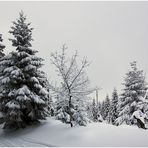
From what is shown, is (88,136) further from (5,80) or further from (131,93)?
(131,93)

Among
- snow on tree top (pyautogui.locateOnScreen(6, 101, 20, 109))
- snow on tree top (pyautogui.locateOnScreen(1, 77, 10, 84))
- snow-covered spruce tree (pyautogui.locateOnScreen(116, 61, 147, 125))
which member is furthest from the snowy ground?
snow-covered spruce tree (pyautogui.locateOnScreen(116, 61, 147, 125))

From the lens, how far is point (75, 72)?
22484 millimetres

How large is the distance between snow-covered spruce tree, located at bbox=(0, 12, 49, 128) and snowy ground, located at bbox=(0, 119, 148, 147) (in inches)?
100

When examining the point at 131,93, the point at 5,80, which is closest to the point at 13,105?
the point at 5,80

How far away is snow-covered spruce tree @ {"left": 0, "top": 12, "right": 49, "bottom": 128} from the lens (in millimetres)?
21328

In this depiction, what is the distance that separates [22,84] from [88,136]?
935 centimetres

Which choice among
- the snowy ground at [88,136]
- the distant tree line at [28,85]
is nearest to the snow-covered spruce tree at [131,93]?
the distant tree line at [28,85]

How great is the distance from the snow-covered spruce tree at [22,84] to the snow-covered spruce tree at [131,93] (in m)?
11.5

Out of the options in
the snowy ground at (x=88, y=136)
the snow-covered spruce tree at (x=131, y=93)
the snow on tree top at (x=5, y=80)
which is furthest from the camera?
the snow-covered spruce tree at (x=131, y=93)

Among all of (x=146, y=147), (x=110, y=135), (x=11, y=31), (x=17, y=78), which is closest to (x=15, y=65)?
(x=17, y=78)

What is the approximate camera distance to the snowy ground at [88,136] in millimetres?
14150

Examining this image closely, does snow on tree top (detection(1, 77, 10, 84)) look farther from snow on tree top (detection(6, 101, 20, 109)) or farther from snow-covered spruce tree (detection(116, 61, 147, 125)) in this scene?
snow-covered spruce tree (detection(116, 61, 147, 125))

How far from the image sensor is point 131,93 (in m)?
31.0

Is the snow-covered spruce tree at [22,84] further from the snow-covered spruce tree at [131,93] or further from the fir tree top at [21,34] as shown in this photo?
the snow-covered spruce tree at [131,93]
